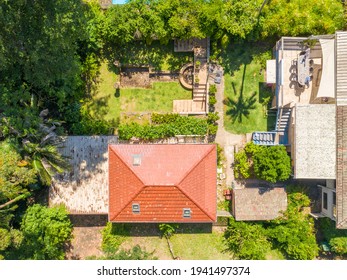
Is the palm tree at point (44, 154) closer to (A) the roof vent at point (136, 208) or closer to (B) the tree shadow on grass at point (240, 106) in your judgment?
(A) the roof vent at point (136, 208)

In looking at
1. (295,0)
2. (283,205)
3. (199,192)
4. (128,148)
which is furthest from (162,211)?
(295,0)

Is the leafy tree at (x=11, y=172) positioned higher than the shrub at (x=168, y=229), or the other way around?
the leafy tree at (x=11, y=172)

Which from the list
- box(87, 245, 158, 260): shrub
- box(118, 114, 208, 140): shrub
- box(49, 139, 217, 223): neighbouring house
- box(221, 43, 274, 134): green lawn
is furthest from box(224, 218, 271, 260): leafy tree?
box(118, 114, 208, 140): shrub

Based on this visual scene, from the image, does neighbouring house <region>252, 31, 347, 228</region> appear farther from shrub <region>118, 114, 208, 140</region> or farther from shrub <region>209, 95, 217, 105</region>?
shrub <region>118, 114, 208, 140</region>

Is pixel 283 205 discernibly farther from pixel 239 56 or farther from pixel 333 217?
pixel 239 56

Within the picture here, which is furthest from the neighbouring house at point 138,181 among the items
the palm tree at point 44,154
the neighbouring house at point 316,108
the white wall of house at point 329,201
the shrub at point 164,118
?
the white wall of house at point 329,201

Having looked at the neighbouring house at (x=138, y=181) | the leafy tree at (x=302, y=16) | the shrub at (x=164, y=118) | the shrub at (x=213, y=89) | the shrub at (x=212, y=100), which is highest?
the leafy tree at (x=302, y=16)

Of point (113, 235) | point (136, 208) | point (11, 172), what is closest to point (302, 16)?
point (136, 208)
